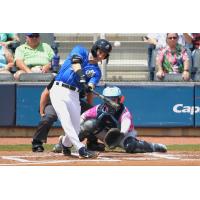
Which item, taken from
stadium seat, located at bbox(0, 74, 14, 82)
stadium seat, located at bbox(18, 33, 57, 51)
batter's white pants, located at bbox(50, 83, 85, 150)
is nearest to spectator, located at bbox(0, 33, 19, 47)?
stadium seat, located at bbox(18, 33, 57, 51)

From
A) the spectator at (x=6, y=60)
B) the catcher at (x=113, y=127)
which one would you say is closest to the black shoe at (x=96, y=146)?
the catcher at (x=113, y=127)

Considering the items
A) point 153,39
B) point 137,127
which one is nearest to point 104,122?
point 137,127

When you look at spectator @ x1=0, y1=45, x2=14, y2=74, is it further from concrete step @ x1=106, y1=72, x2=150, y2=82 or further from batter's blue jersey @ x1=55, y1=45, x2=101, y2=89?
batter's blue jersey @ x1=55, y1=45, x2=101, y2=89

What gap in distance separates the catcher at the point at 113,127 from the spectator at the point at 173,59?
3.47m

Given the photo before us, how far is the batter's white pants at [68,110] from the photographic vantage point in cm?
1050

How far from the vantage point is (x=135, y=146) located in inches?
461

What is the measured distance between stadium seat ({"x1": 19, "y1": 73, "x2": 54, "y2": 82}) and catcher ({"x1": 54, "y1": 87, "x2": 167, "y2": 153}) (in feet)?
10.3

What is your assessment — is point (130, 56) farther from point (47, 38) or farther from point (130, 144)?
point (130, 144)

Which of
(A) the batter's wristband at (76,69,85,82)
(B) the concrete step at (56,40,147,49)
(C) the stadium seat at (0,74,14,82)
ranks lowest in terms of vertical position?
(C) the stadium seat at (0,74,14,82)

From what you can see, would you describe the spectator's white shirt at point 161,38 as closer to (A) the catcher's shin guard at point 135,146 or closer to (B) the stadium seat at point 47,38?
(B) the stadium seat at point 47,38

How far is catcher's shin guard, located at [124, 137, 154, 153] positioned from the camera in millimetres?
11641

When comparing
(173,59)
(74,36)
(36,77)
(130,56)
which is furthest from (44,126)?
(74,36)

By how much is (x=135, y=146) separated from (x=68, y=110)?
1599mm

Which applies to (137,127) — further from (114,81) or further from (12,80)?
(12,80)
